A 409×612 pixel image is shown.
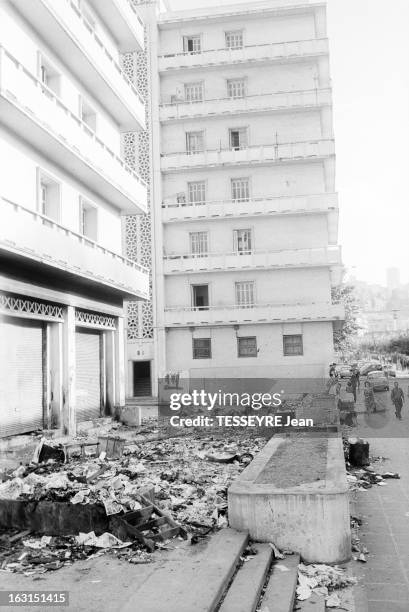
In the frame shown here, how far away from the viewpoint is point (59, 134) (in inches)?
548

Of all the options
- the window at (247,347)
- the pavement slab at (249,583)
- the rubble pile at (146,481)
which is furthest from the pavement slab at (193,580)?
the window at (247,347)

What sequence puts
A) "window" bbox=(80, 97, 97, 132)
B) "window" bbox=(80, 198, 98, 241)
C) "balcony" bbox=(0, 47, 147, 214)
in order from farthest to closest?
"window" bbox=(80, 198, 98, 241) < "window" bbox=(80, 97, 97, 132) < "balcony" bbox=(0, 47, 147, 214)

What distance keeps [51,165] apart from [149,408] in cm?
1315

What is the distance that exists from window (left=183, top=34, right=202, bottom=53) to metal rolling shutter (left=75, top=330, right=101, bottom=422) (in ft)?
72.1

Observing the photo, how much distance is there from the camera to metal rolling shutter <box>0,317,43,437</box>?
12969 millimetres

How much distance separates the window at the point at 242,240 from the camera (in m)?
32.2

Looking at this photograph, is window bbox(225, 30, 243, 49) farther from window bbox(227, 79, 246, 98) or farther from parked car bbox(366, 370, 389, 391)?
parked car bbox(366, 370, 389, 391)

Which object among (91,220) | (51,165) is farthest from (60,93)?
(91,220)

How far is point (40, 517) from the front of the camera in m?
6.55

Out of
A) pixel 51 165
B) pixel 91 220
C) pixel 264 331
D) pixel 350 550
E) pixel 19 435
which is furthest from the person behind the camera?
pixel 264 331

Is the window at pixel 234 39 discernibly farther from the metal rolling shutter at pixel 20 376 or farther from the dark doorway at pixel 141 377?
the metal rolling shutter at pixel 20 376

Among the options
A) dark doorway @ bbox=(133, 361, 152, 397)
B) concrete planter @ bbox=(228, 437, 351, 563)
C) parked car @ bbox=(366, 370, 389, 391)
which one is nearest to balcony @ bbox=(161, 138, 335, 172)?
dark doorway @ bbox=(133, 361, 152, 397)

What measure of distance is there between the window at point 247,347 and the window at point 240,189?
777 centimetres

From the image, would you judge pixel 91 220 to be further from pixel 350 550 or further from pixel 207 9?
pixel 207 9
